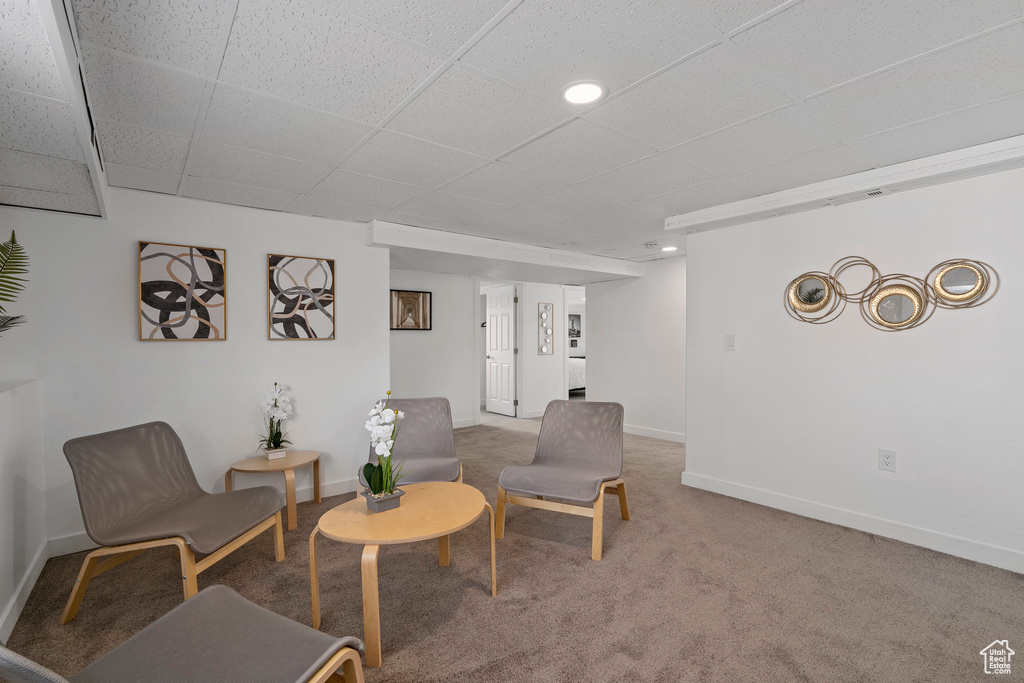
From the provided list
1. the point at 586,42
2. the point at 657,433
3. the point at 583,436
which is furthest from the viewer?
the point at 657,433

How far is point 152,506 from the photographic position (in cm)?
257

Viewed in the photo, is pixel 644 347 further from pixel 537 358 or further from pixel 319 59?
pixel 319 59

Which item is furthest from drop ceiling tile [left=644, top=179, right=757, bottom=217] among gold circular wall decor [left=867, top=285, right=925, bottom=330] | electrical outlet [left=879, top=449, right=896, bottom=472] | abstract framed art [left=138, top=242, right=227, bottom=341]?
abstract framed art [left=138, top=242, right=227, bottom=341]

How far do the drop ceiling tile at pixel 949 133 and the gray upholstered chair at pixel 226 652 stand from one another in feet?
10.8

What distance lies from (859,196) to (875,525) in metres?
2.21

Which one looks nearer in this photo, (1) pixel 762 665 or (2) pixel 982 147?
(1) pixel 762 665

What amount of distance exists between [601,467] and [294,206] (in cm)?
296

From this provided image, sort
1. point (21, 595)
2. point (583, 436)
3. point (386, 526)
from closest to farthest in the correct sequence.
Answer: point (386, 526) < point (21, 595) < point (583, 436)

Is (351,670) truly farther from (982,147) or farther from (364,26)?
(982,147)

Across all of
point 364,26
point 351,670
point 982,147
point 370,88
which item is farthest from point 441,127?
point 982,147

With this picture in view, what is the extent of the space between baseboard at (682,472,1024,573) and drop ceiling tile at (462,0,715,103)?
325 cm

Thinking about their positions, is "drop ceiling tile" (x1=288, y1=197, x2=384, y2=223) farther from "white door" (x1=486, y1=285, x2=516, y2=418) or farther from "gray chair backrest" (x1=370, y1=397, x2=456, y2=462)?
"white door" (x1=486, y1=285, x2=516, y2=418)

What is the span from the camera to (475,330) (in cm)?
680
